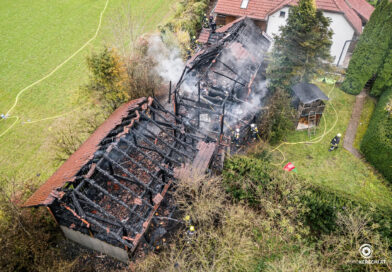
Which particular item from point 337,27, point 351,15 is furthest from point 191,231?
point 351,15

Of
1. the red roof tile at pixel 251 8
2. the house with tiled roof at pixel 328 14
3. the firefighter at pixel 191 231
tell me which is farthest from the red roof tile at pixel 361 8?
the firefighter at pixel 191 231

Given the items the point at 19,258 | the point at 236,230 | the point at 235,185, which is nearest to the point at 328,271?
the point at 236,230

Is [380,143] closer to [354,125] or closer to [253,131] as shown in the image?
[354,125]

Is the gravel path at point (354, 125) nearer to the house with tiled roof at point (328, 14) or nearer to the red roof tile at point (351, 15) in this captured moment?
the house with tiled roof at point (328, 14)

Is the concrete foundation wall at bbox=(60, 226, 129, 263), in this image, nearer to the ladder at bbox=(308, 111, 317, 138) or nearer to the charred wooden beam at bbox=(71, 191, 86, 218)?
the charred wooden beam at bbox=(71, 191, 86, 218)

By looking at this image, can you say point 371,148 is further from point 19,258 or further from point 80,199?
point 19,258

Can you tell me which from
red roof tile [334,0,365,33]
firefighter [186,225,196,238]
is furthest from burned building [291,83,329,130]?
firefighter [186,225,196,238]
